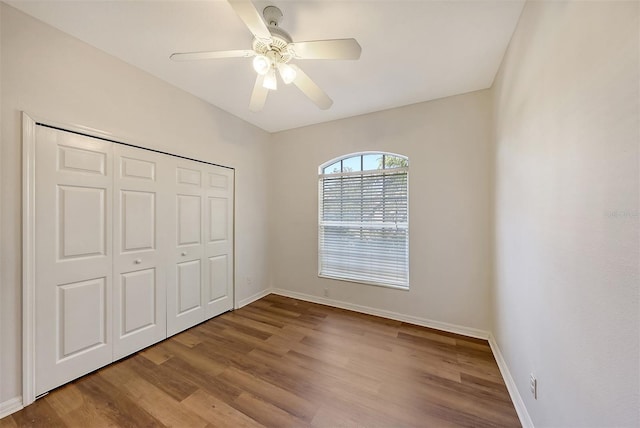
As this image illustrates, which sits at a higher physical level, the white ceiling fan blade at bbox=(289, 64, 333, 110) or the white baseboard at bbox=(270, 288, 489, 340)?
the white ceiling fan blade at bbox=(289, 64, 333, 110)

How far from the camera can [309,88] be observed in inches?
69.4

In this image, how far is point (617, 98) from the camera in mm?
730

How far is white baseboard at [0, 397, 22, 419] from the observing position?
146 cm

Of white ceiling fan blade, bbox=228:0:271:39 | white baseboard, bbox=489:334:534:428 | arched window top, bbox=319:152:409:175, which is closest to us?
white ceiling fan blade, bbox=228:0:271:39

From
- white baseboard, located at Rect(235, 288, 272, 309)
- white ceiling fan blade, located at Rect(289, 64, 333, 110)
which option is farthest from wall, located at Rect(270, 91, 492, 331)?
white ceiling fan blade, located at Rect(289, 64, 333, 110)

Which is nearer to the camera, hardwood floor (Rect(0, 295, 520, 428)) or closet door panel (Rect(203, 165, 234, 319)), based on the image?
hardwood floor (Rect(0, 295, 520, 428))

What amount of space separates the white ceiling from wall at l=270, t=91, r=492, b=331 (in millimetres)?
347

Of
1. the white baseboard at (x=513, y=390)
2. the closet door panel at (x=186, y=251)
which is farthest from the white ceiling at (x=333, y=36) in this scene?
the white baseboard at (x=513, y=390)

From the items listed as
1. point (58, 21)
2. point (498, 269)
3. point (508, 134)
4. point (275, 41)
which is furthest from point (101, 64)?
point (498, 269)

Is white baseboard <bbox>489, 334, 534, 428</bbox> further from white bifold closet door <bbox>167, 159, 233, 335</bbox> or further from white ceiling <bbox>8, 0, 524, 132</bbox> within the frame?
white bifold closet door <bbox>167, 159, 233, 335</bbox>

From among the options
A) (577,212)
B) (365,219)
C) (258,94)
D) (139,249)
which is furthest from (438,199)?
(139,249)

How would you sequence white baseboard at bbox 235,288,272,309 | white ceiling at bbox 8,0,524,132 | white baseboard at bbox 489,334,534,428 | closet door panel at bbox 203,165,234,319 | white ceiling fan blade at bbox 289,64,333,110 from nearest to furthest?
1. white baseboard at bbox 489,334,534,428
2. white ceiling at bbox 8,0,524,132
3. white ceiling fan blade at bbox 289,64,333,110
4. closet door panel at bbox 203,165,234,319
5. white baseboard at bbox 235,288,272,309

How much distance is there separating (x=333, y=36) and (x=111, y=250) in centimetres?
258

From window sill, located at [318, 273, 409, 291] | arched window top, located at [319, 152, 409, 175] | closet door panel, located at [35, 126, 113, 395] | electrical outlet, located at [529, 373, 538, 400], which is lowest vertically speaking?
electrical outlet, located at [529, 373, 538, 400]
